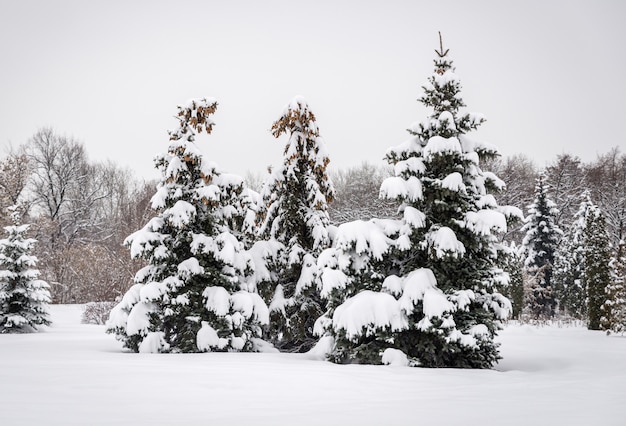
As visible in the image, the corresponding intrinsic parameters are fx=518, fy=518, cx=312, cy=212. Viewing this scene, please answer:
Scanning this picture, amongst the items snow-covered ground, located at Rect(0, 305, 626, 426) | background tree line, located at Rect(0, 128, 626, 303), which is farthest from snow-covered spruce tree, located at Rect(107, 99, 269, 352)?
background tree line, located at Rect(0, 128, 626, 303)

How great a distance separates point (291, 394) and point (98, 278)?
1021 inches

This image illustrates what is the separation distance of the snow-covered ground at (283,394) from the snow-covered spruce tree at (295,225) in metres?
3.81

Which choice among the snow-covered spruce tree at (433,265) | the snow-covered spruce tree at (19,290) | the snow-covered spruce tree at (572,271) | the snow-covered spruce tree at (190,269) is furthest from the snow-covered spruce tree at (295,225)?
the snow-covered spruce tree at (572,271)

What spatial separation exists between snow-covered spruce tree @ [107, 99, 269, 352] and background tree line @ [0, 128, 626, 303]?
14.1 m

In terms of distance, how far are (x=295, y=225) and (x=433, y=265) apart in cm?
468

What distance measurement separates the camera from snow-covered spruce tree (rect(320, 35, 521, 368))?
10.3 meters

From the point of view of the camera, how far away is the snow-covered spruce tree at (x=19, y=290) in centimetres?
1772

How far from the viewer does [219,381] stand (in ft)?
23.6

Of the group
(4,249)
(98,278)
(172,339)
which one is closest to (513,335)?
(172,339)

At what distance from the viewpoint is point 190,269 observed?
1209 centimetres

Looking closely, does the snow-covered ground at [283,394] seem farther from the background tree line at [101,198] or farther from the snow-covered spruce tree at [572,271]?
the snow-covered spruce tree at [572,271]

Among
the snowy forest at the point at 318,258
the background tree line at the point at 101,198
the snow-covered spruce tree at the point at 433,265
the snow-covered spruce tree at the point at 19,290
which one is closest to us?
the snow-covered spruce tree at the point at 433,265

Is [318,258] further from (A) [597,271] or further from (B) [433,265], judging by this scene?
(A) [597,271]

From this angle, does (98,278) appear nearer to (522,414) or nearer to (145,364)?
(145,364)
